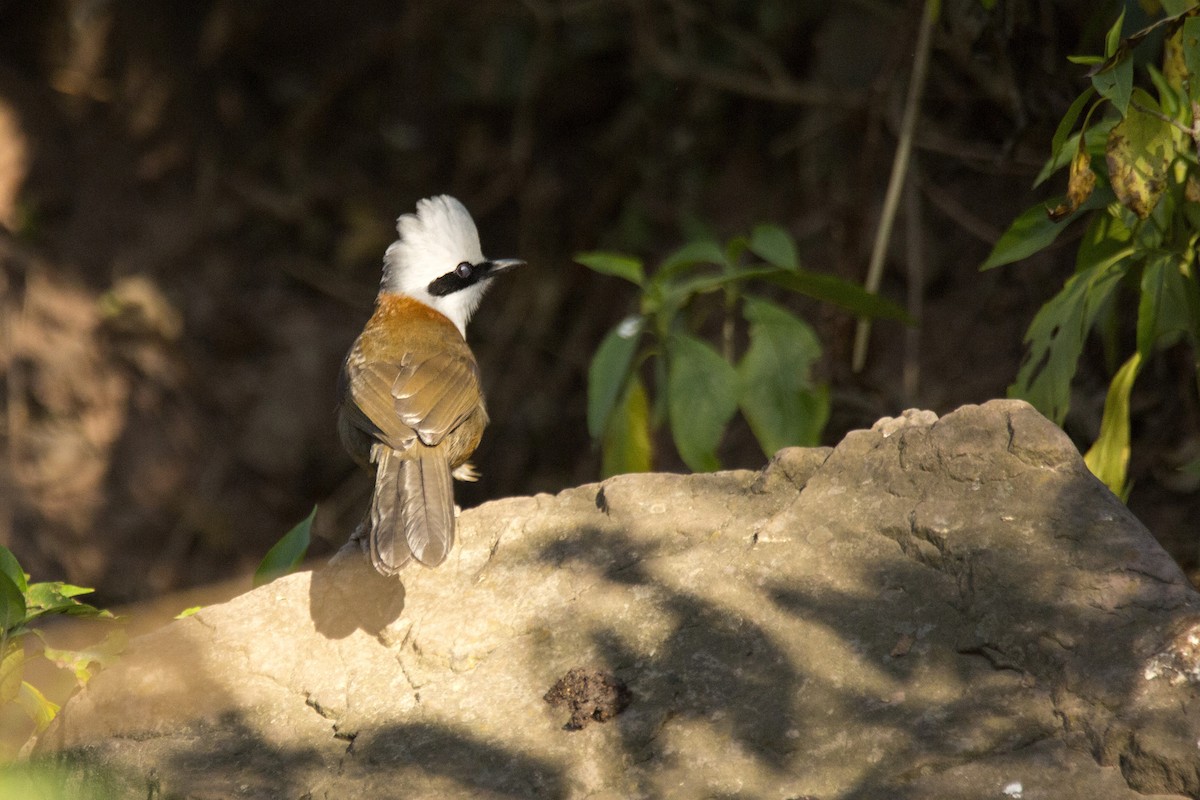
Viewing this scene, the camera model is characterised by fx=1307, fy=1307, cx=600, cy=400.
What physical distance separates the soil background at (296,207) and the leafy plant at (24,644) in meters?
4.73

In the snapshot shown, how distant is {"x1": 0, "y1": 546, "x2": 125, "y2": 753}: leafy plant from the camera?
3.20 meters

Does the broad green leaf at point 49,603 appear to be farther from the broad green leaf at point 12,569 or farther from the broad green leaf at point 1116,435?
the broad green leaf at point 1116,435

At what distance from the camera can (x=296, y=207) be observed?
8.73 m

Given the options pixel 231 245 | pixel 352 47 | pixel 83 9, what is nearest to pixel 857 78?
pixel 352 47

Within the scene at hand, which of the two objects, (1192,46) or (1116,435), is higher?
(1192,46)

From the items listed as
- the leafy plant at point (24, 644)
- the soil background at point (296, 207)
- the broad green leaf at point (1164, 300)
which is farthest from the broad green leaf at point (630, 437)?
the soil background at point (296, 207)

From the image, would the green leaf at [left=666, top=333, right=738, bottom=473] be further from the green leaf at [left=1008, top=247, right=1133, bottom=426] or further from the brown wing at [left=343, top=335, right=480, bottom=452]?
the green leaf at [left=1008, top=247, right=1133, bottom=426]

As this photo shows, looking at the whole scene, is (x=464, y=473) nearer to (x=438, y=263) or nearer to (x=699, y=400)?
(x=699, y=400)

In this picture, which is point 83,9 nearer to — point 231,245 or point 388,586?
point 231,245

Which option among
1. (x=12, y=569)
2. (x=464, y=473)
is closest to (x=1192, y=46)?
(x=464, y=473)

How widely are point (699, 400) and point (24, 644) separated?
7.44 feet

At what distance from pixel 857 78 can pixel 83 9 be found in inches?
190

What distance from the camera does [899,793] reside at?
7.71 feet

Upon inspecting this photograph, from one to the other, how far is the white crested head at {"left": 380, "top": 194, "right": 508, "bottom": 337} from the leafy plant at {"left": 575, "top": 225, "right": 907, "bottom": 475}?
0.59m
